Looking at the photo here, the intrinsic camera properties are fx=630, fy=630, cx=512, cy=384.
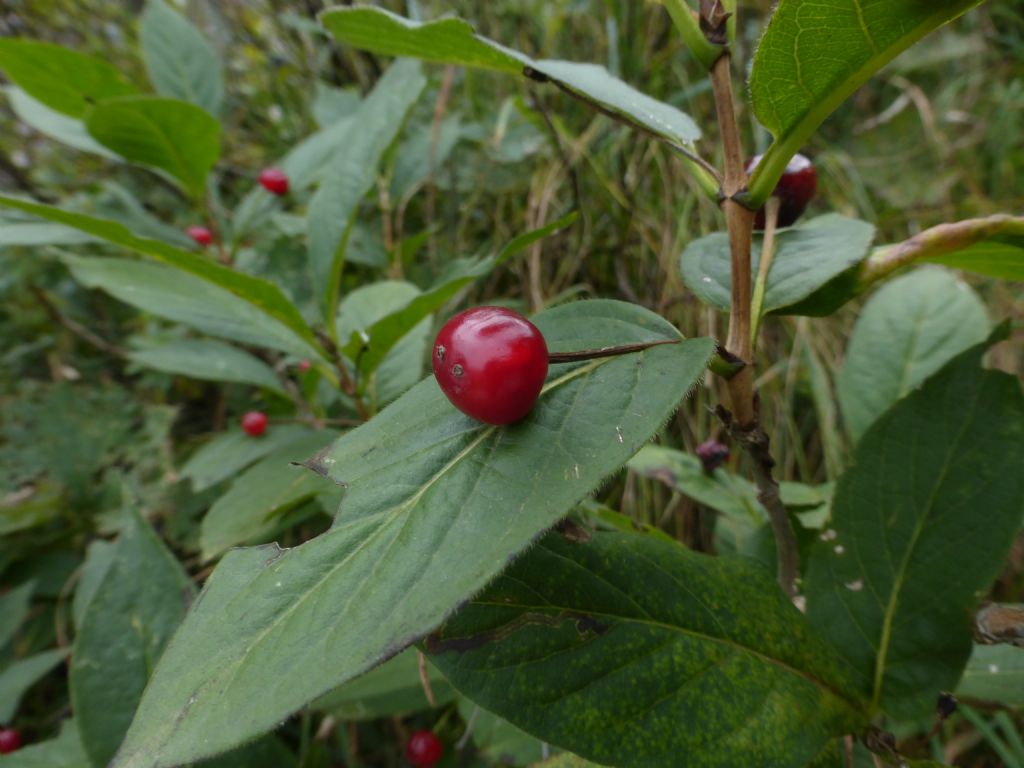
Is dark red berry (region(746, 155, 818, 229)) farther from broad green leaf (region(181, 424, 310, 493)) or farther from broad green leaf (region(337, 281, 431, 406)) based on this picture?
broad green leaf (region(181, 424, 310, 493))

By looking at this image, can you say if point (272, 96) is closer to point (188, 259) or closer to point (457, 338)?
point (188, 259)

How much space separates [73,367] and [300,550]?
7.59 ft

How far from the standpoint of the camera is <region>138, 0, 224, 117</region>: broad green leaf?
171 cm

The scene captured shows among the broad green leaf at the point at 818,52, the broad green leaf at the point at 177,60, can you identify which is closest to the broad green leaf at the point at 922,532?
the broad green leaf at the point at 818,52

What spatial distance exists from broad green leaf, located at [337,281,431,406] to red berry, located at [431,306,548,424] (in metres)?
0.61

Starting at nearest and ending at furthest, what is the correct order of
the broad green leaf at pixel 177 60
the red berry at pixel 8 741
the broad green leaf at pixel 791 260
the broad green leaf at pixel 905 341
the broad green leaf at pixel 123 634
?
the broad green leaf at pixel 791 260 < the broad green leaf at pixel 123 634 < the broad green leaf at pixel 905 341 < the red berry at pixel 8 741 < the broad green leaf at pixel 177 60

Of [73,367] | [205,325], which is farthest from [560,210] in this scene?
[73,367]

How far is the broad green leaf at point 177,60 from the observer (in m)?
1.71

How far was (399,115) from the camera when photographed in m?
1.23

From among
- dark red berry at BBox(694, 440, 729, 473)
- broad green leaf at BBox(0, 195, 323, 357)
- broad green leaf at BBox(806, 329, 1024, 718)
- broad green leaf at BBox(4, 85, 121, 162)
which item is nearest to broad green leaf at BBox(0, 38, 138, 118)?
broad green leaf at BBox(4, 85, 121, 162)

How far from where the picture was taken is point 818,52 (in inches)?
20.7

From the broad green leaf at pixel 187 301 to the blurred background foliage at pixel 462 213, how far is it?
318 mm

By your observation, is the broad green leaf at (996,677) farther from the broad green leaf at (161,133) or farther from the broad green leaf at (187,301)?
the broad green leaf at (161,133)

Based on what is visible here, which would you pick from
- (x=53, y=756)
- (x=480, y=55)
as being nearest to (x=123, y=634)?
(x=53, y=756)
